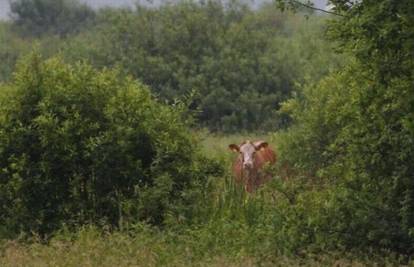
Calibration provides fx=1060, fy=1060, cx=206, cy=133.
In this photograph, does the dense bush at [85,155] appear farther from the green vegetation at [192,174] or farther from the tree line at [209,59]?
the tree line at [209,59]

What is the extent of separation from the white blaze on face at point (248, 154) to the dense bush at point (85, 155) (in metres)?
4.92

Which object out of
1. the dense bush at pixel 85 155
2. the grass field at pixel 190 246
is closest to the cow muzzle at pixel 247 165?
the dense bush at pixel 85 155

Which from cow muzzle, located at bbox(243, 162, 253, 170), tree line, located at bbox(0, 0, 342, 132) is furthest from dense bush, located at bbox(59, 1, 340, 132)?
cow muzzle, located at bbox(243, 162, 253, 170)

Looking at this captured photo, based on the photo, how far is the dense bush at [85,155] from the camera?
13000 mm

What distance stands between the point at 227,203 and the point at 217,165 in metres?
1.22

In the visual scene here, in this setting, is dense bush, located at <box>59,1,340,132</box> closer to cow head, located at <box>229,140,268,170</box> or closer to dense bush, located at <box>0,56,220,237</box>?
cow head, located at <box>229,140,268,170</box>

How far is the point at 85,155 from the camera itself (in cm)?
1309

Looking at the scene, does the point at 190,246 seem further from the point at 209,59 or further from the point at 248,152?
the point at 209,59

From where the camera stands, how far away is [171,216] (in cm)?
1259

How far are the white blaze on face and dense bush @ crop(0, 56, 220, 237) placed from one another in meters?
4.92

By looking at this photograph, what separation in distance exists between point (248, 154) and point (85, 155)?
6483 mm

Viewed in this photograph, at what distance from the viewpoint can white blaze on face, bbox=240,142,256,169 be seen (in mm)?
18656

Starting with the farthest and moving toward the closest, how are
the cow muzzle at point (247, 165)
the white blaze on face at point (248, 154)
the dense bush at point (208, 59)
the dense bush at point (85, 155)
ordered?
1. the dense bush at point (208, 59)
2. the white blaze on face at point (248, 154)
3. the cow muzzle at point (247, 165)
4. the dense bush at point (85, 155)

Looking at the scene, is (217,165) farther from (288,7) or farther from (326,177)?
(288,7)
